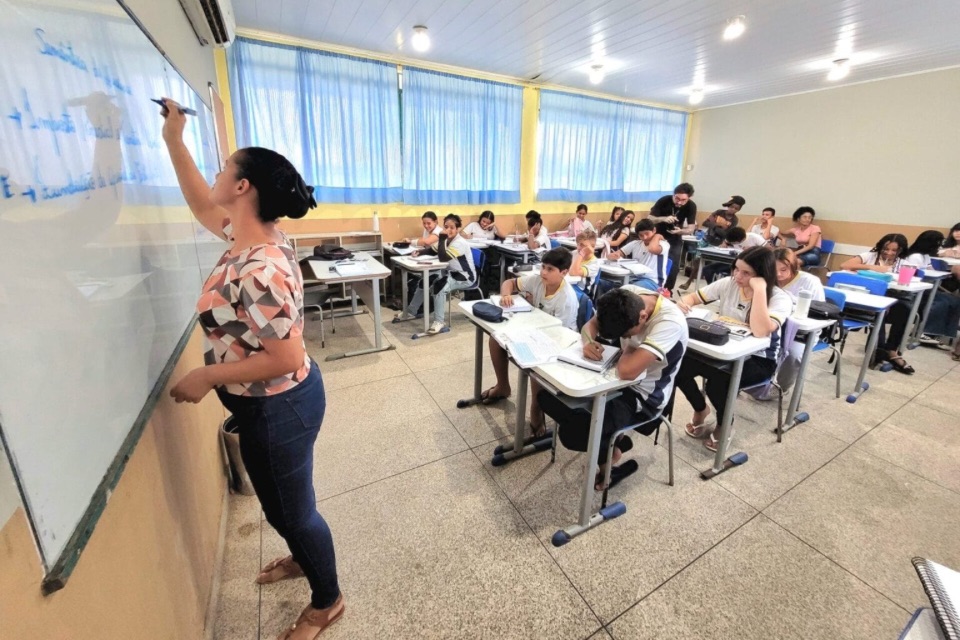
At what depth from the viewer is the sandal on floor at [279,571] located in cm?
162

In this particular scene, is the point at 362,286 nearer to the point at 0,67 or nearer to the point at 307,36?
the point at 307,36

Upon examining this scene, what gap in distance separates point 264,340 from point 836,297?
3.88m

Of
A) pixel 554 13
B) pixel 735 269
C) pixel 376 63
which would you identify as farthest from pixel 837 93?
pixel 376 63

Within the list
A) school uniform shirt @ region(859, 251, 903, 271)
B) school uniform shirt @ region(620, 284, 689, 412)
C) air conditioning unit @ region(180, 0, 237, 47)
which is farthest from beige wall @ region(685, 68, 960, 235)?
air conditioning unit @ region(180, 0, 237, 47)

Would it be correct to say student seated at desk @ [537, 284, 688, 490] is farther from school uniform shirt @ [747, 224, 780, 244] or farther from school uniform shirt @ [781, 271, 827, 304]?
school uniform shirt @ [747, 224, 780, 244]

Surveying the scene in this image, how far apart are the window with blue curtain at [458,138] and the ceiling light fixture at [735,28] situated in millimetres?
2774

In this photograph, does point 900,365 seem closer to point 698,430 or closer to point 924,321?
→ point 924,321

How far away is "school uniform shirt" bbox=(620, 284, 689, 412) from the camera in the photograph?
5.71 feet

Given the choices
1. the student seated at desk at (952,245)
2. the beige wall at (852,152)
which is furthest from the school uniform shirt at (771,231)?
the student seated at desk at (952,245)

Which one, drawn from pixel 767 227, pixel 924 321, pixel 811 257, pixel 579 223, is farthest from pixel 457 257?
pixel 811 257

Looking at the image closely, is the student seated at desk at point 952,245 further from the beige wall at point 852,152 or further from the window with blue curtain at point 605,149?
the window with blue curtain at point 605,149

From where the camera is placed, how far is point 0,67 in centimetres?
56

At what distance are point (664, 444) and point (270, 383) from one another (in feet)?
7.66

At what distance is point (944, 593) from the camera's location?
79cm
